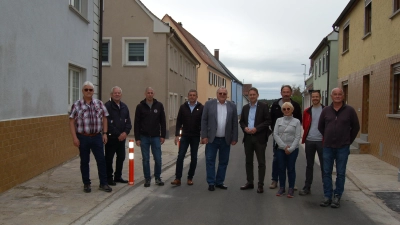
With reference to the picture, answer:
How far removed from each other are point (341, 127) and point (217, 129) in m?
2.26

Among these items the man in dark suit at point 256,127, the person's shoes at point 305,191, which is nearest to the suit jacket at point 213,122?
the man in dark suit at point 256,127

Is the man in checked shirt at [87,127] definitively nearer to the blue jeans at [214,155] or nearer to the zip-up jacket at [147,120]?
the zip-up jacket at [147,120]

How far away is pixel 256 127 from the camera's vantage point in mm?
7523

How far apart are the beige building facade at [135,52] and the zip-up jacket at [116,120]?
13.7 metres

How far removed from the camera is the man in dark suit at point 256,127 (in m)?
7.54

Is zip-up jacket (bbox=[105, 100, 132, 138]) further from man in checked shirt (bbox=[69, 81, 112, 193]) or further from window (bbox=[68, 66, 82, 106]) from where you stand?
window (bbox=[68, 66, 82, 106])

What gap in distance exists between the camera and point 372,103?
13.5m

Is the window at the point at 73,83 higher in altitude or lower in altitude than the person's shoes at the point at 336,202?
higher

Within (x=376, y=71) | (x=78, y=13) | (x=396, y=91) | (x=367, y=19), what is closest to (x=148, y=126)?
(x=78, y=13)

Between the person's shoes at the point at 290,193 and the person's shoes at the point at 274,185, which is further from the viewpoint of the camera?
the person's shoes at the point at 274,185

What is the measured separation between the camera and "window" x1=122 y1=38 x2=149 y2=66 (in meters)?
22.0

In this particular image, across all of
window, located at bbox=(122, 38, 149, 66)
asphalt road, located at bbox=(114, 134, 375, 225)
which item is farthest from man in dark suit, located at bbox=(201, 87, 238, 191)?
window, located at bbox=(122, 38, 149, 66)

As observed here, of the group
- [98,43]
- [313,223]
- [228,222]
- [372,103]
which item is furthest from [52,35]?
[372,103]

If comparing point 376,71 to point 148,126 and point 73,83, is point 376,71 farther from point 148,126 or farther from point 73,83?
point 73,83
